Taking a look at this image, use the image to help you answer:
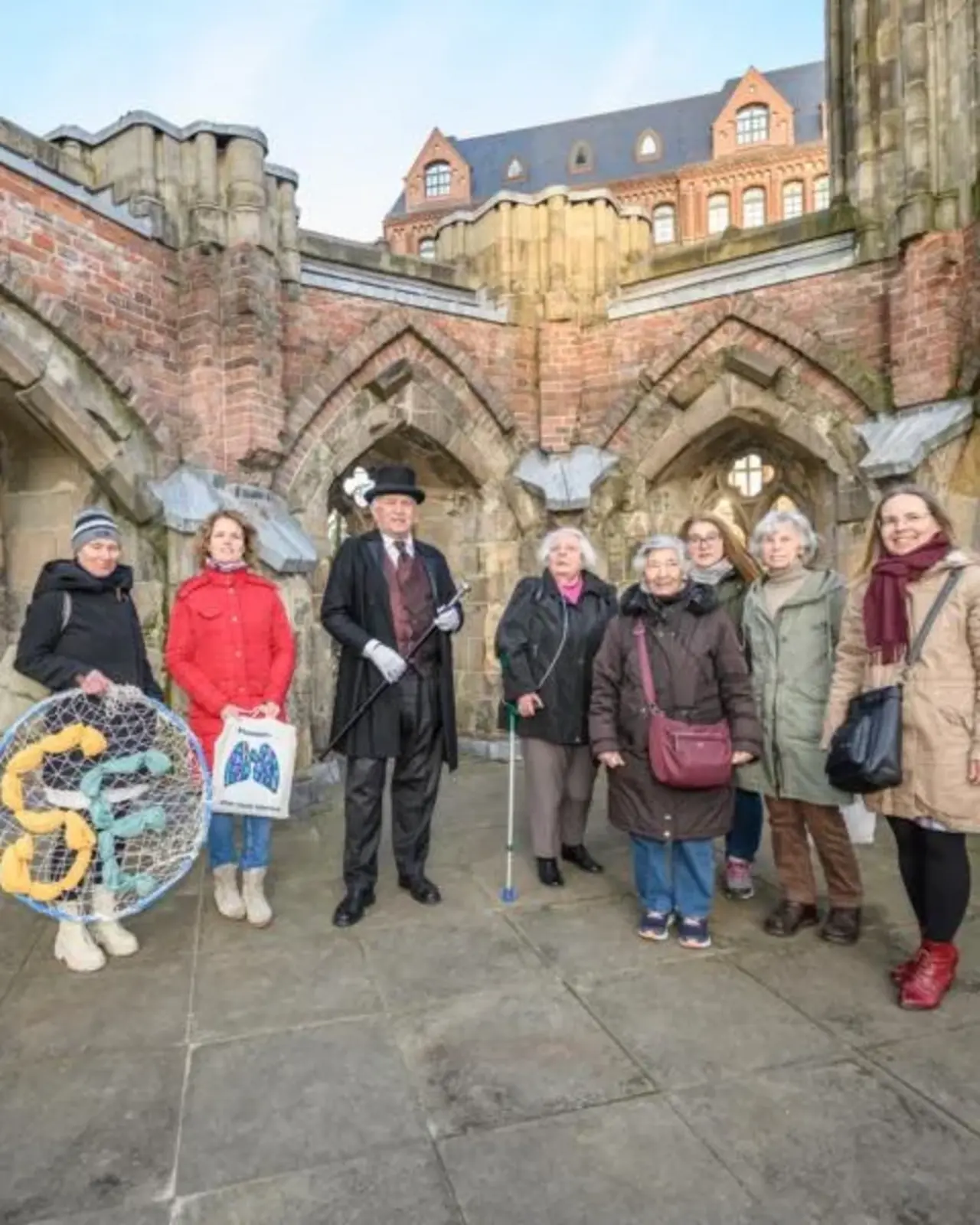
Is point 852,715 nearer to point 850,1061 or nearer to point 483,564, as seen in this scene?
point 850,1061

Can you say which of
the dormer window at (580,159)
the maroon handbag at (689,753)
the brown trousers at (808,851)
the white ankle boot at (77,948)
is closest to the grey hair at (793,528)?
the maroon handbag at (689,753)

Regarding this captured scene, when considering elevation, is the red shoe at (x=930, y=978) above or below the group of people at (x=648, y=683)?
below

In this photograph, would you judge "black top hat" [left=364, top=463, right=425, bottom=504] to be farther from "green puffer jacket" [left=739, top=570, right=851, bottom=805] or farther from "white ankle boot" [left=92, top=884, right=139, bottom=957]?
"white ankle boot" [left=92, top=884, right=139, bottom=957]

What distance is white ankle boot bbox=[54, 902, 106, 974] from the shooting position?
3625mm

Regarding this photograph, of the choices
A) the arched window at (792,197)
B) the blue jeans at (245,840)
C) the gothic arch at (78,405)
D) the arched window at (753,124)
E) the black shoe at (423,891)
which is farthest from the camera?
the arched window at (753,124)

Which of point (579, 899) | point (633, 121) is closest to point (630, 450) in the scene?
point (579, 899)

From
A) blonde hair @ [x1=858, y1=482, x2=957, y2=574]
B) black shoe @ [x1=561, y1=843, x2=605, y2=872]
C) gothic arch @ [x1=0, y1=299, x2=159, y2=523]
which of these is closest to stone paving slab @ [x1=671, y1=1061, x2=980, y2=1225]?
blonde hair @ [x1=858, y1=482, x2=957, y2=574]

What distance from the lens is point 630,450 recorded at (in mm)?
8453

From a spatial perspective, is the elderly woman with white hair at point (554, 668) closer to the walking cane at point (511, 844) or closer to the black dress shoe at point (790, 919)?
the walking cane at point (511, 844)

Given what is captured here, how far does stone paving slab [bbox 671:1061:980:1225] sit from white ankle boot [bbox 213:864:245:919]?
7.81ft

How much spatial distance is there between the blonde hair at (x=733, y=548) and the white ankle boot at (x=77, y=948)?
3.34 meters

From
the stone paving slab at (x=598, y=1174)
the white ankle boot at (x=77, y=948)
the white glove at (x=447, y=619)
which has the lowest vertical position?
the stone paving slab at (x=598, y=1174)

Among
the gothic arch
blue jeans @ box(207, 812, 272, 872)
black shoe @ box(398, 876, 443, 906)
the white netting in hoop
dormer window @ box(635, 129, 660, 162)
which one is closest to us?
the white netting in hoop

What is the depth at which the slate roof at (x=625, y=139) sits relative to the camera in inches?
1531
